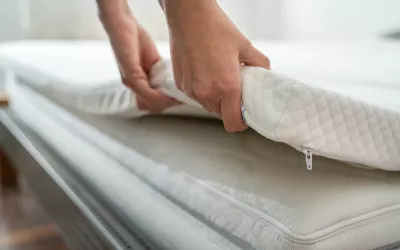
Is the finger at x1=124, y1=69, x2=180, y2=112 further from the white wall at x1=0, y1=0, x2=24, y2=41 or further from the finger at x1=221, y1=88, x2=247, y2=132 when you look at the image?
the white wall at x1=0, y1=0, x2=24, y2=41

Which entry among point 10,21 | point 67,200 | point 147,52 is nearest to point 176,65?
point 147,52

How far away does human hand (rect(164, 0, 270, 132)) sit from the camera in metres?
0.62

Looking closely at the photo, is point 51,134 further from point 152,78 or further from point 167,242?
point 167,242

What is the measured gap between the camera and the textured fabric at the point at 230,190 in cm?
55

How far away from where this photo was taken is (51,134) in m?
1.33

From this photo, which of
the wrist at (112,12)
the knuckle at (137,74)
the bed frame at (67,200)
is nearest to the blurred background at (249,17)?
the bed frame at (67,200)

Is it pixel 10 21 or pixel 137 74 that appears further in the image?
pixel 10 21

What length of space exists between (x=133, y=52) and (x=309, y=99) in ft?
1.46

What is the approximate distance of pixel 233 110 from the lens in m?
0.62

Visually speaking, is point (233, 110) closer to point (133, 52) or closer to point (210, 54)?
point (210, 54)

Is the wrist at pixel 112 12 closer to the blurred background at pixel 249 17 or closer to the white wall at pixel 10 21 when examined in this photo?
the blurred background at pixel 249 17

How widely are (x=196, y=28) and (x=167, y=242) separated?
0.31 meters

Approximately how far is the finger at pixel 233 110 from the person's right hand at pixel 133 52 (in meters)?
0.19

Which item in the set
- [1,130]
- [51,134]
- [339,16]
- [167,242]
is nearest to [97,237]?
[167,242]
